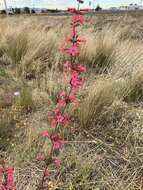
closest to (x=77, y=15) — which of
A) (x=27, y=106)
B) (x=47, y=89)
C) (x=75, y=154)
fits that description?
(x=75, y=154)

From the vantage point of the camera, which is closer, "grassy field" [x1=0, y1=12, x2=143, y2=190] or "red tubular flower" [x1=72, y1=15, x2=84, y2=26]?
"red tubular flower" [x1=72, y1=15, x2=84, y2=26]

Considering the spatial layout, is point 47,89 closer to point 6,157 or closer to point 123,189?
point 6,157

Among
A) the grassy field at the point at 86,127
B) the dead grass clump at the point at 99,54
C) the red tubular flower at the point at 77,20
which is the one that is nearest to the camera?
the red tubular flower at the point at 77,20

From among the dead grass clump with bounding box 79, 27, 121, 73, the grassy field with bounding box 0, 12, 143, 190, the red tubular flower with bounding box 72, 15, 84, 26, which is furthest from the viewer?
the dead grass clump with bounding box 79, 27, 121, 73

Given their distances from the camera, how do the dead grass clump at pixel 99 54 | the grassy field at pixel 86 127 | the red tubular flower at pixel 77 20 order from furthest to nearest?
1. the dead grass clump at pixel 99 54
2. the grassy field at pixel 86 127
3. the red tubular flower at pixel 77 20

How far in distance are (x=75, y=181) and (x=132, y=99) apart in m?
1.59

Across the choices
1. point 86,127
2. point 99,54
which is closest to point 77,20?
point 86,127

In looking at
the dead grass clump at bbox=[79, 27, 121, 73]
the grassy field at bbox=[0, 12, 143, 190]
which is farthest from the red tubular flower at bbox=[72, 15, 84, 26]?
the dead grass clump at bbox=[79, 27, 121, 73]

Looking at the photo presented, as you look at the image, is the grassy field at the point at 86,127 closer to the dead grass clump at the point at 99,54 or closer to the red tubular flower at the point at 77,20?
the dead grass clump at the point at 99,54

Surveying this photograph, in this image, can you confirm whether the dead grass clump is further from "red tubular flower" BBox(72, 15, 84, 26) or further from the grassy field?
"red tubular flower" BBox(72, 15, 84, 26)

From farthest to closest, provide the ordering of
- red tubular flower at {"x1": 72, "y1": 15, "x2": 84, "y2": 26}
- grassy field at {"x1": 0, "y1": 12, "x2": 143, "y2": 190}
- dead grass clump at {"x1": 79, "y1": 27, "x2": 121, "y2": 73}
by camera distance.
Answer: dead grass clump at {"x1": 79, "y1": 27, "x2": 121, "y2": 73} < grassy field at {"x1": 0, "y1": 12, "x2": 143, "y2": 190} < red tubular flower at {"x1": 72, "y1": 15, "x2": 84, "y2": 26}

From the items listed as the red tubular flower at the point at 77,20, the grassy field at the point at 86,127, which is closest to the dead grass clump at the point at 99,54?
the grassy field at the point at 86,127

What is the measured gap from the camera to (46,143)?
287 centimetres

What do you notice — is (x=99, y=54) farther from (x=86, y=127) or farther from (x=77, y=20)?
(x=77, y=20)
